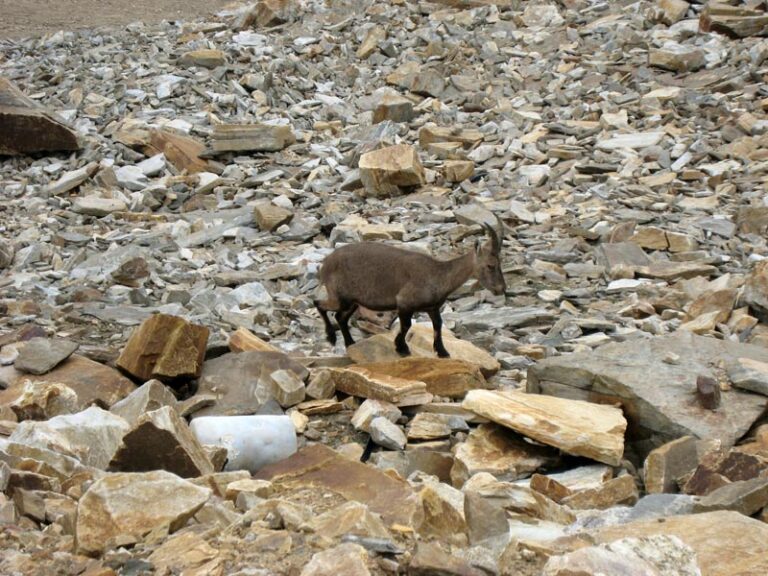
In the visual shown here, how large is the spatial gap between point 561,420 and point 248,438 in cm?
192

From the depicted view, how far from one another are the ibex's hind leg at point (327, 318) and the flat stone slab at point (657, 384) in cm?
235

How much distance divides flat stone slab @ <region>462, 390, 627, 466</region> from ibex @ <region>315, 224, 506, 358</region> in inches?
75.0

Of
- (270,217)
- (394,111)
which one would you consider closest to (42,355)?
(270,217)

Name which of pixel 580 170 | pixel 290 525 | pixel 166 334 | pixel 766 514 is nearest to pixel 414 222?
pixel 580 170

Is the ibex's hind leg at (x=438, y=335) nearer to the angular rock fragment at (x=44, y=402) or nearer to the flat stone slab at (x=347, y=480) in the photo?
the flat stone slab at (x=347, y=480)

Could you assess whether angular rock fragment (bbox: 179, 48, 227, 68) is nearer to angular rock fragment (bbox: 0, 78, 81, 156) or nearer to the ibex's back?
angular rock fragment (bbox: 0, 78, 81, 156)

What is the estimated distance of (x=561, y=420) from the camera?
681cm

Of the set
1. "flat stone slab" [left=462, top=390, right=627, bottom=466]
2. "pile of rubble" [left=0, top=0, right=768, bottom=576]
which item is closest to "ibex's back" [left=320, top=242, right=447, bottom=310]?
"pile of rubble" [left=0, top=0, right=768, bottom=576]

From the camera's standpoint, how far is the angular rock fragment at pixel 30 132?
17062 millimetres

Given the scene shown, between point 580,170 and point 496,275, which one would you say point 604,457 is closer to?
point 496,275

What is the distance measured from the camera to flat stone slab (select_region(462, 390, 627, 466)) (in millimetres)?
6621

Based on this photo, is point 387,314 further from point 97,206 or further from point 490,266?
point 97,206

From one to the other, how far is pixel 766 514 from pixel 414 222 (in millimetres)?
9032

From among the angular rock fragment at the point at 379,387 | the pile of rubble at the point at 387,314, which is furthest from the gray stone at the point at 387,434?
the angular rock fragment at the point at 379,387
